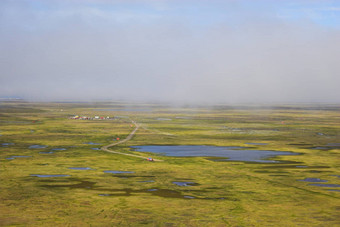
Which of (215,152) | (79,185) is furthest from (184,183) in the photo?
(215,152)

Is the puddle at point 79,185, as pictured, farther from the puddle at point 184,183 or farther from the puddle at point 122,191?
the puddle at point 184,183

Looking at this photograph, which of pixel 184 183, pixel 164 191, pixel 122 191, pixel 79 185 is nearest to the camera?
pixel 122 191

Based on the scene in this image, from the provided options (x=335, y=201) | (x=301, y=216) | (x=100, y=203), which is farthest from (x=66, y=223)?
(x=335, y=201)

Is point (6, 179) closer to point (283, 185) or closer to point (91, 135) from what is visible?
point (283, 185)

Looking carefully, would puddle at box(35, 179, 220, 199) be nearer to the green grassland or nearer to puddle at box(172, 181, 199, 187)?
the green grassland

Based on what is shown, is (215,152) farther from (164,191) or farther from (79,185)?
(79,185)

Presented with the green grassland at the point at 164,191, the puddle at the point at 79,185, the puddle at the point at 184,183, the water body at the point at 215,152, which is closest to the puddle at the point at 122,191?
the puddle at the point at 79,185

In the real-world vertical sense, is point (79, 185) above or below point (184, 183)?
below

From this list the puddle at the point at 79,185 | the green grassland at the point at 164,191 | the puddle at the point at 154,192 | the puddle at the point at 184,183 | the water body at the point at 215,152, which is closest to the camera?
the green grassland at the point at 164,191
